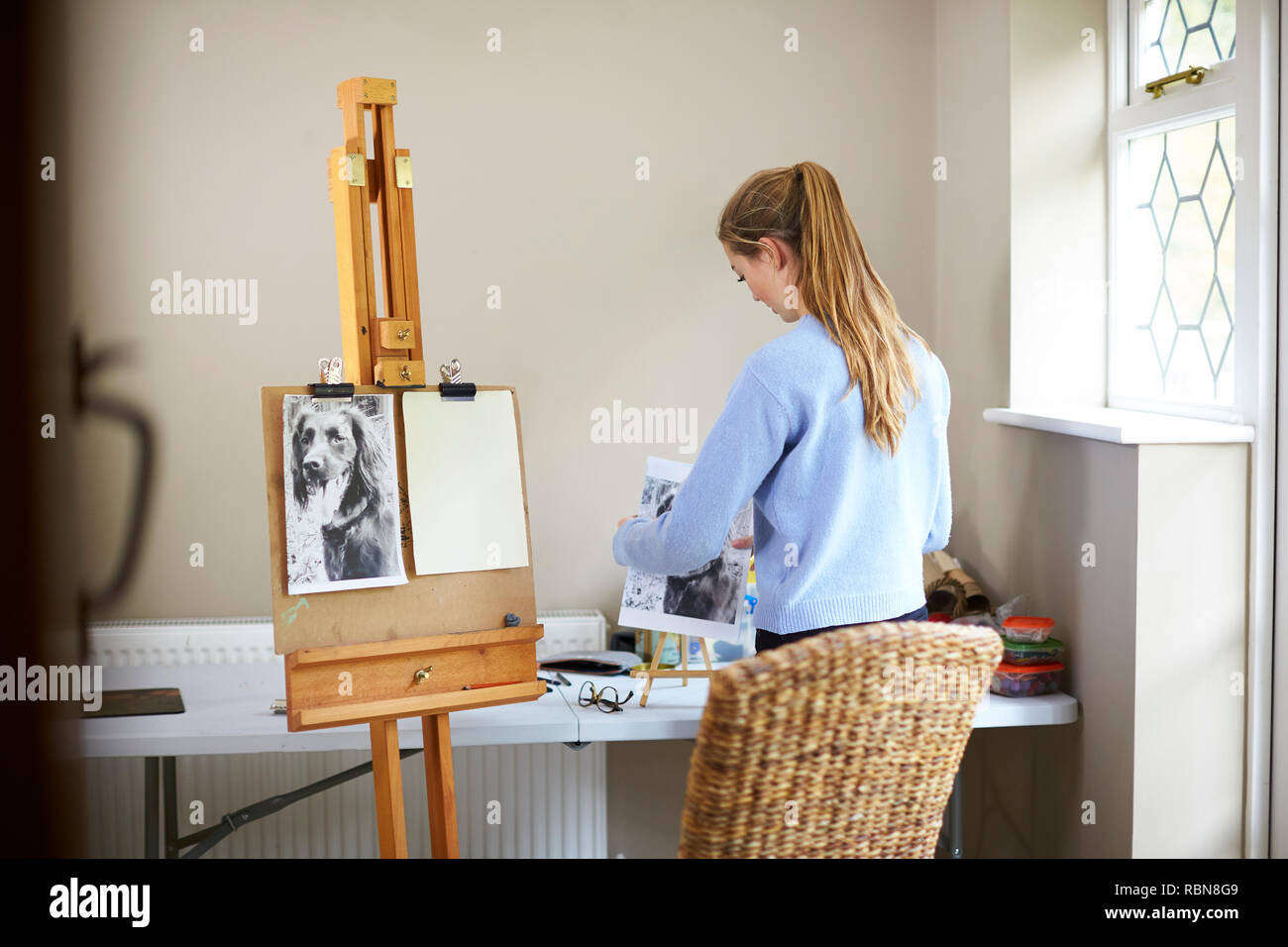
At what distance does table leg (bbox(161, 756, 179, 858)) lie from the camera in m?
2.36

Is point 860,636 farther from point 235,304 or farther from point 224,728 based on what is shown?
point 235,304

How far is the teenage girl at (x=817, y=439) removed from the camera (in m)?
1.59

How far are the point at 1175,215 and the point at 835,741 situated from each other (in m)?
1.48

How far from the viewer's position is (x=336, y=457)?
1.73 meters

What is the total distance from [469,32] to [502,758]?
175 centimetres

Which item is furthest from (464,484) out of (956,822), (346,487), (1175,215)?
(1175,215)

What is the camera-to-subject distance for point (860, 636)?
126 centimetres

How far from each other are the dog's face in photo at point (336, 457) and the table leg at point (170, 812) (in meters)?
1.04

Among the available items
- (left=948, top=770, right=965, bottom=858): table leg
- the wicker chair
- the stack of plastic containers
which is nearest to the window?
the stack of plastic containers

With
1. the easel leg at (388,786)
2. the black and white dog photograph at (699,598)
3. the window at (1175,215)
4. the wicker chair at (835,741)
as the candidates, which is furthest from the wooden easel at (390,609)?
the window at (1175,215)

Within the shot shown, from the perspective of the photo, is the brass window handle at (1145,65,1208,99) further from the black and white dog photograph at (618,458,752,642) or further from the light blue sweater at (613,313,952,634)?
the black and white dog photograph at (618,458,752,642)

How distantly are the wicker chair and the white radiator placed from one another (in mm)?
1369

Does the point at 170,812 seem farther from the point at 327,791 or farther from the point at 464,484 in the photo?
the point at 464,484
